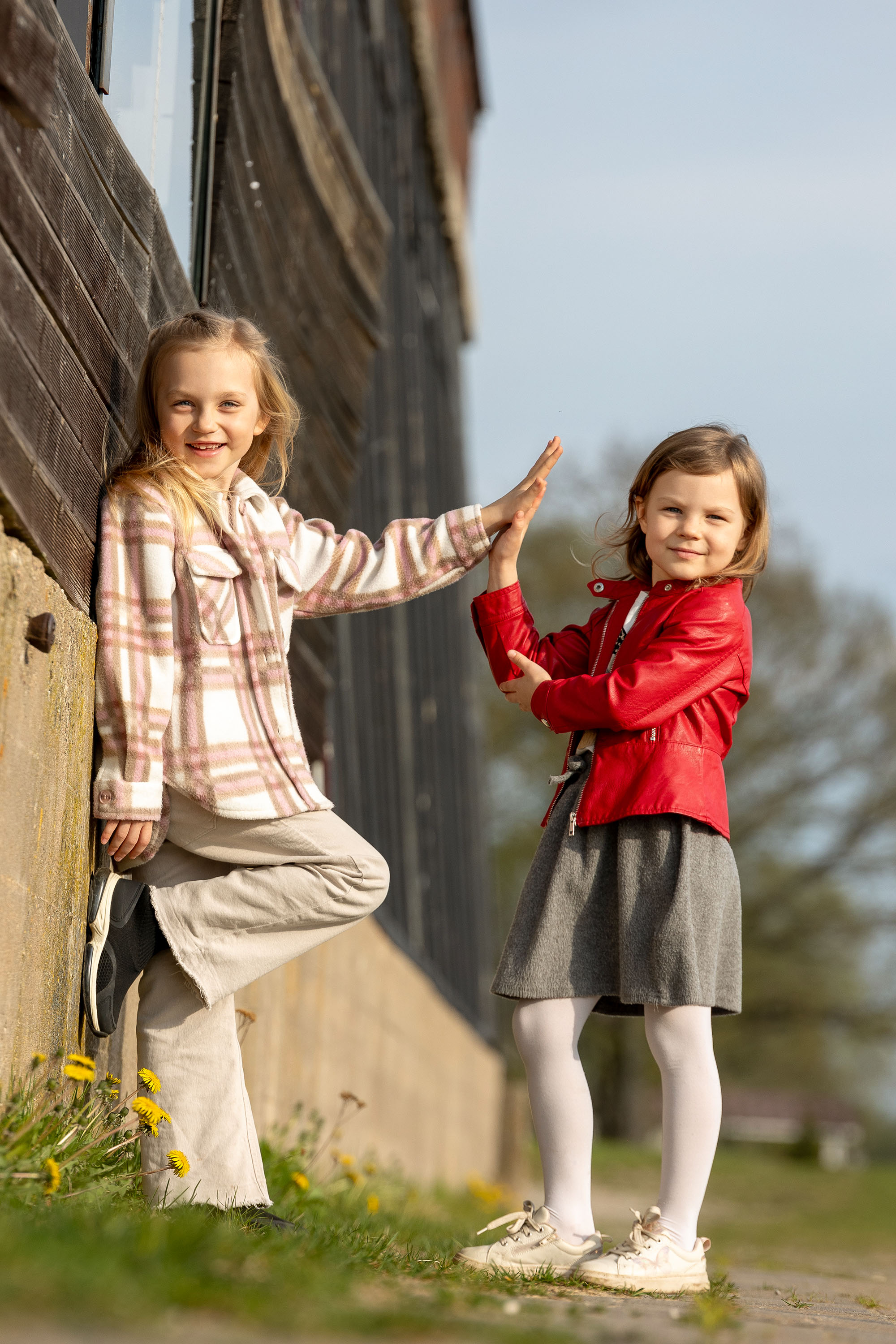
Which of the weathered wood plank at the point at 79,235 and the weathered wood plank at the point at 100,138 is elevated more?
the weathered wood plank at the point at 100,138

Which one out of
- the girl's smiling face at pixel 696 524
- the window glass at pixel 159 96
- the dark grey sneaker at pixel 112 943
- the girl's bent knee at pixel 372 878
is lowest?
the dark grey sneaker at pixel 112 943

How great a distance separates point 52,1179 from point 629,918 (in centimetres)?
132

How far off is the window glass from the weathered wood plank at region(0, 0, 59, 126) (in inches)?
39.1

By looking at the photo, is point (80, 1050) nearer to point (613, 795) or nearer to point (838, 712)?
point (613, 795)

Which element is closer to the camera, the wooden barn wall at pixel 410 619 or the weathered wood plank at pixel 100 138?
the weathered wood plank at pixel 100 138

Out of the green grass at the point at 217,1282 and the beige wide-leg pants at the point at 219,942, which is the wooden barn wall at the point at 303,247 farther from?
the green grass at the point at 217,1282

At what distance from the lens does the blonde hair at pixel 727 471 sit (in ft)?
10.6

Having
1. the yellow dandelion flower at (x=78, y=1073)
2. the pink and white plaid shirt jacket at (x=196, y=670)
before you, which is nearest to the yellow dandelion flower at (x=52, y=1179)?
the yellow dandelion flower at (x=78, y=1073)

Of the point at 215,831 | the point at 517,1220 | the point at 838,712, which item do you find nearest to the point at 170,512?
the point at 215,831

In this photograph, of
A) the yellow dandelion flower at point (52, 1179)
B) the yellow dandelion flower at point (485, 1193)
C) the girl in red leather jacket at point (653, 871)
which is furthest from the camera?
the yellow dandelion flower at point (485, 1193)

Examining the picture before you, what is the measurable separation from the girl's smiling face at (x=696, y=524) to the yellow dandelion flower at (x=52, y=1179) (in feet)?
5.93

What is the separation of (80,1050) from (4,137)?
1.77 m

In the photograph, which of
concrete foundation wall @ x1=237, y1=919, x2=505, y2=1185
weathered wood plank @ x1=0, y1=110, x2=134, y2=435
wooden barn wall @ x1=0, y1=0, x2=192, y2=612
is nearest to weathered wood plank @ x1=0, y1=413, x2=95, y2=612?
wooden barn wall @ x1=0, y1=0, x2=192, y2=612

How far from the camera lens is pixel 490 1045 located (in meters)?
14.2
